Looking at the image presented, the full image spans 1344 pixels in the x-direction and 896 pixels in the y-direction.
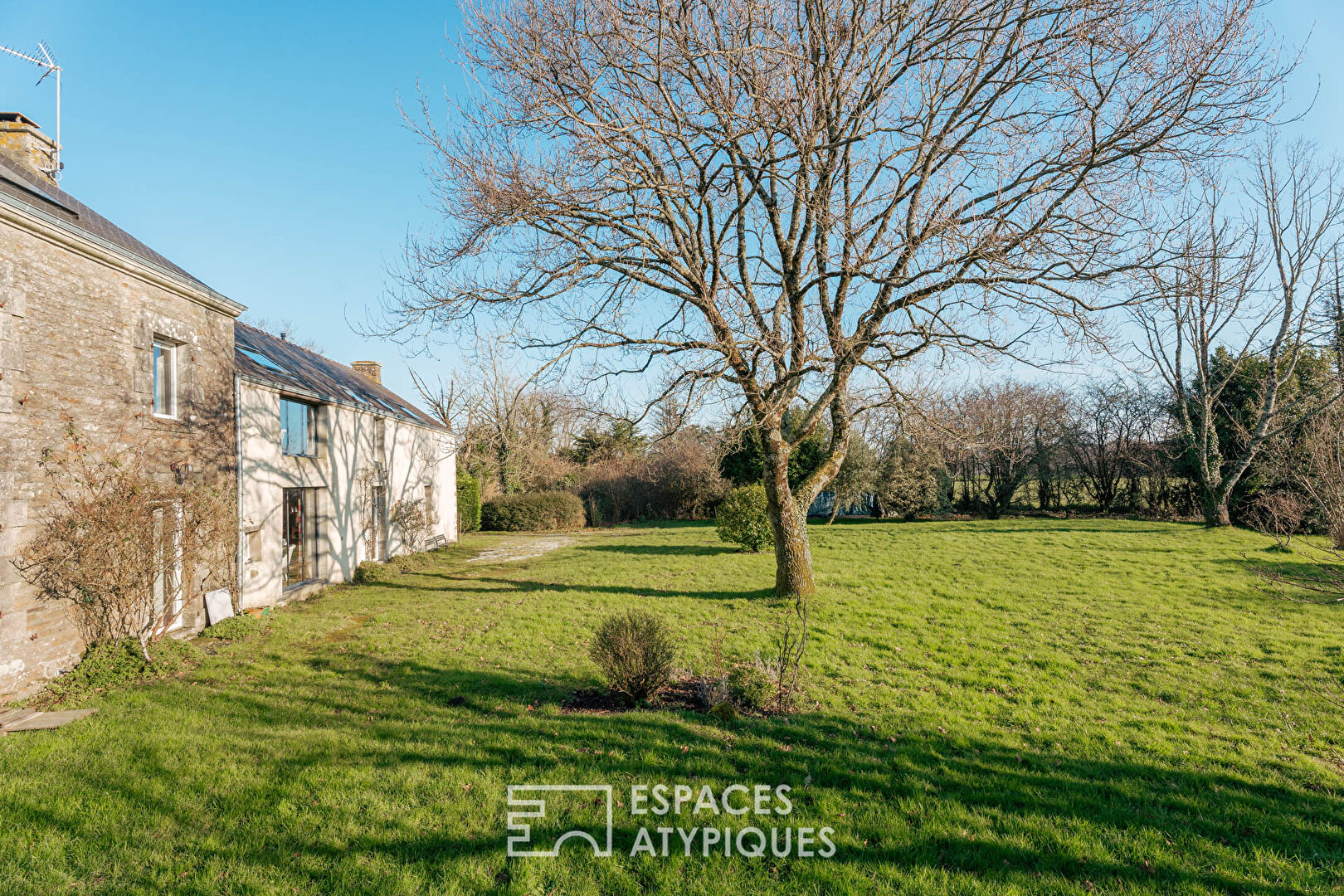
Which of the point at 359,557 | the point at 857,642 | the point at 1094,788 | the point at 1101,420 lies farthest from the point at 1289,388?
the point at 359,557

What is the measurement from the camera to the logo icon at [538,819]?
3664 millimetres

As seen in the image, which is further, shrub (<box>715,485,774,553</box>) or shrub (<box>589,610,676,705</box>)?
shrub (<box>715,485,774,553</box>)

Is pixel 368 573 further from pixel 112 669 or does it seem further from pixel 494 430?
pixel 494 430

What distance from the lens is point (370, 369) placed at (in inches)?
956

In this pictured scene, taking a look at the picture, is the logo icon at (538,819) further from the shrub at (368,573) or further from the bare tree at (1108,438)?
the bare tree at (1108,438)

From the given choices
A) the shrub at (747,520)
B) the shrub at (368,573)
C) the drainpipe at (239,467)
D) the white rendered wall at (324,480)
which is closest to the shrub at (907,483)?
the shrub at (747,520)

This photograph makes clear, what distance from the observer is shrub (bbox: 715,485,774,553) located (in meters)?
16.5

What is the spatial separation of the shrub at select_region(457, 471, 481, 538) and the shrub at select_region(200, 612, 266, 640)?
15.5 meters

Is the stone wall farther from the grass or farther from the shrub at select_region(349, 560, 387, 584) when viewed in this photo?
the shrub at select_region(349, 560, 387, 584)

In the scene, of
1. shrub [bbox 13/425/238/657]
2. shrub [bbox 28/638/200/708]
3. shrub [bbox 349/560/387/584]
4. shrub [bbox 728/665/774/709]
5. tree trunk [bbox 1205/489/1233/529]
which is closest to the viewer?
shrub [bbox 728/665/774/709]

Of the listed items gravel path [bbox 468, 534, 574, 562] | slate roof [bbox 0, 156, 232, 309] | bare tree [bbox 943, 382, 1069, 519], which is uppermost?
slate roof [bbox 0, 156, 232, 309]

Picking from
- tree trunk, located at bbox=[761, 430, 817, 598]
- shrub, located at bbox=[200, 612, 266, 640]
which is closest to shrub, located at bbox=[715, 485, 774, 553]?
tree trunk, located at bbox=[761, 430, 817, 598]

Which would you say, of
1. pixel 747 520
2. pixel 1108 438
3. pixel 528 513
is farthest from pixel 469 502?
pixel 1108 438

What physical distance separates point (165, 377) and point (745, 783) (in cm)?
1069
